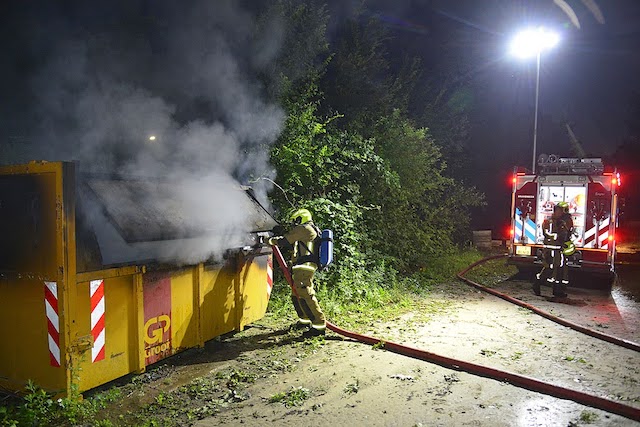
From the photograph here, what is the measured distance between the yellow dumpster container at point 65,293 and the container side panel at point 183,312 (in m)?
0.14

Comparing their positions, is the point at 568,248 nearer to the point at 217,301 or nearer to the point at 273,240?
the point at 273,240

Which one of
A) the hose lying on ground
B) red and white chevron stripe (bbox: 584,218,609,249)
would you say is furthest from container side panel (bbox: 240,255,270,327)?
red and white chevron stripe (bbox: 584,218,609,249)

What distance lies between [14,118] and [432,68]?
13.9m

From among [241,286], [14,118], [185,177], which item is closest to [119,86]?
[185,177]

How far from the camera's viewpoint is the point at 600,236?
10289mm

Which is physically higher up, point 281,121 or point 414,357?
point 281,121

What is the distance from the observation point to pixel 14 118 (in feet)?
29.8

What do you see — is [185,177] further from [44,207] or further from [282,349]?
[282,349]

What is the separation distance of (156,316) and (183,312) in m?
0.40

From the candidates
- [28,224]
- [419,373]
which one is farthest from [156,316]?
[419,373]

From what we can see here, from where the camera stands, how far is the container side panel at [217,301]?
18.4 feet

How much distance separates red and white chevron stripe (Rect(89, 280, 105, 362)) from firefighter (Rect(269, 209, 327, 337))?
261 centimetres

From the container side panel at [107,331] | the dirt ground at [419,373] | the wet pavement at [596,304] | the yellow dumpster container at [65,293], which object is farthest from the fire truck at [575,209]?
the container side panel at [107,331]

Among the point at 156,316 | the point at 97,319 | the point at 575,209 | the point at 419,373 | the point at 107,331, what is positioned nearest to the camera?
the point at 97,319
